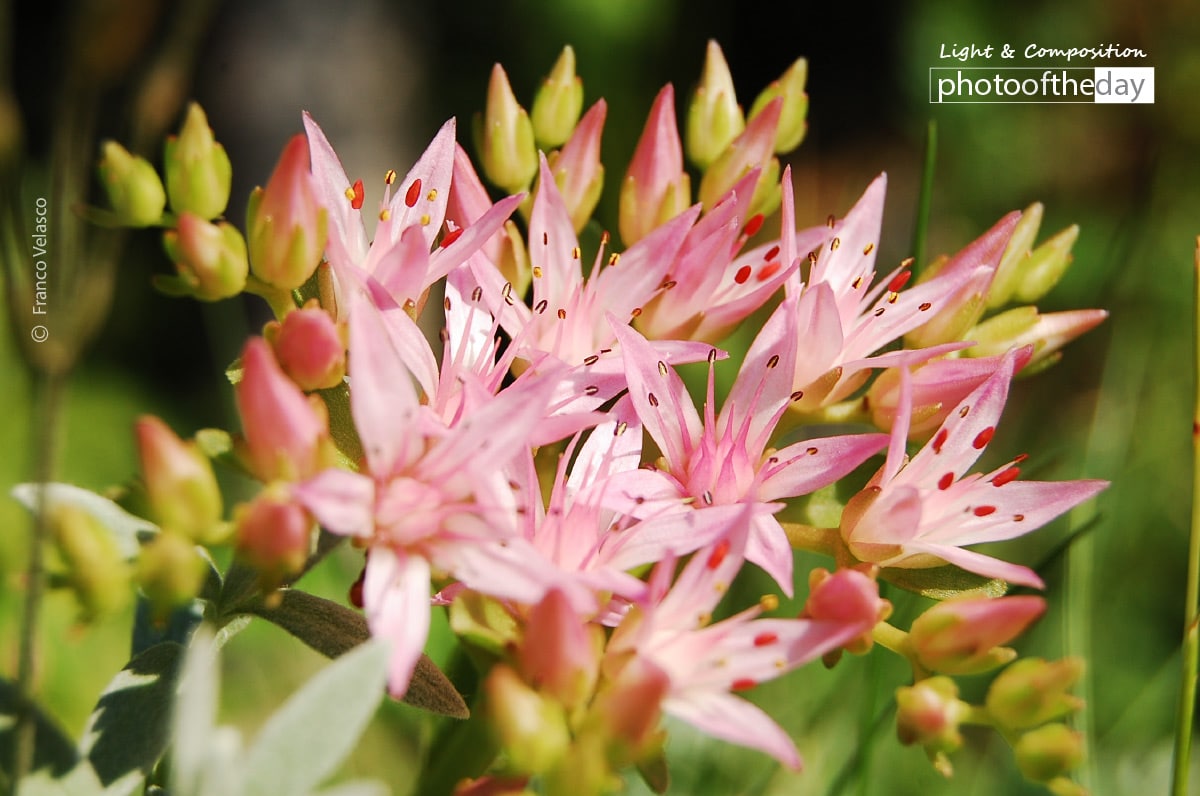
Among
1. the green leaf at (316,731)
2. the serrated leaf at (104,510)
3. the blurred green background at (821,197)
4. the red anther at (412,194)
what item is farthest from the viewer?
the blurred green background at (821,197)

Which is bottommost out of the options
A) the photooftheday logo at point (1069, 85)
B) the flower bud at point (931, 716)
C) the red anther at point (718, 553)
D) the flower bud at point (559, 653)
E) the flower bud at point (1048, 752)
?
the flower bud at point (1048, 752)

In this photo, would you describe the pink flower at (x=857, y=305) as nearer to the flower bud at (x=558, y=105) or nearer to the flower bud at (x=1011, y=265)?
the flower bud at (x=1011, y=265)

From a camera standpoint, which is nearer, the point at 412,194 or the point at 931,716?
the point at 931,716

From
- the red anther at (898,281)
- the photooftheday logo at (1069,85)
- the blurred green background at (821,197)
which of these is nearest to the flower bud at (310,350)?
the red anther at (898,281)

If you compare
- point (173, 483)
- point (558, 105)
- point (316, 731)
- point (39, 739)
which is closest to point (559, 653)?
point (316, 731)

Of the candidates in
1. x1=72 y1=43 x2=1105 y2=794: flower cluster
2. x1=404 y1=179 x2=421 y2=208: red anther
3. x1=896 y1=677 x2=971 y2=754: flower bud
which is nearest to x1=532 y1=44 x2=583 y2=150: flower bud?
x1=72 y1=43 x2=1105 y2=794: flower cluster

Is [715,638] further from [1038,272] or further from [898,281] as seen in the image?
[1038,272]

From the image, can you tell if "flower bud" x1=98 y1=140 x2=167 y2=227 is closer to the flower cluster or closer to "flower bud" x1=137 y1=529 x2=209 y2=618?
the flower cluster
